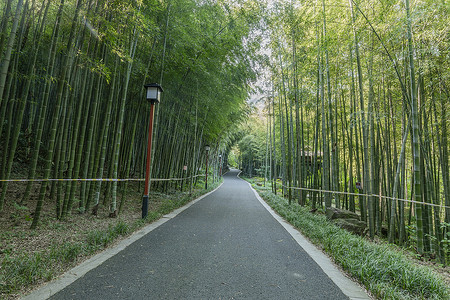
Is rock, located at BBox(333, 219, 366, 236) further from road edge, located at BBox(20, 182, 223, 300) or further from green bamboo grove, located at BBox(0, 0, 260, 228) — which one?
green bamboo grove, located at BBox(0, 0, 260, 228)

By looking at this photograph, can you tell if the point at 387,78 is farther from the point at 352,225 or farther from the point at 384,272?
the point at 384,272

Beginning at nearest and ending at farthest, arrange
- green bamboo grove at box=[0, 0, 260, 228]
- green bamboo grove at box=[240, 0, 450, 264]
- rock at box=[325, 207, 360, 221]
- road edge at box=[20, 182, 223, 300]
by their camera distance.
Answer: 1. road edge at box=[20, 182, 223, 300]
2. green bamboo grove at box=[0, 0, 260, 228]
3. green bamboo grove at box=[240, 0, 450, 264]
4. rock at box=[325, 207, 360, 221]

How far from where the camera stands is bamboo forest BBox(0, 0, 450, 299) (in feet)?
10.2

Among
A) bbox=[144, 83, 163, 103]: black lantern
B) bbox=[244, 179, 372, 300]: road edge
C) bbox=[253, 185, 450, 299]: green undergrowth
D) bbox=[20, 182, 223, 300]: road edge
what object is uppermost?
bbox=[144, 83, 163, 103]: black lantern

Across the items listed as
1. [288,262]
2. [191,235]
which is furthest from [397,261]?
[191,235]

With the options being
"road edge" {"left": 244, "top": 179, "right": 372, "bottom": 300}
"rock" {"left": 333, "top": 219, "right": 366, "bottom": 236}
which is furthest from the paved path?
"rock" {"left": 333, "top": 219, "right": 366, "bottom": 236}

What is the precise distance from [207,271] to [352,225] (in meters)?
3.32

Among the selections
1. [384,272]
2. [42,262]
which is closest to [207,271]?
[42,262]

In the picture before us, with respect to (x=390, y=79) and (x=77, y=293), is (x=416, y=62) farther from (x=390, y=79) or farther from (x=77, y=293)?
(x=77, y=293)

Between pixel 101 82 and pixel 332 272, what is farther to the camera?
pixel 101 82

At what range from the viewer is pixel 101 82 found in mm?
3986

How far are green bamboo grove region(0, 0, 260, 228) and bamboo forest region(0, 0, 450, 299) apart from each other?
1.3 inches

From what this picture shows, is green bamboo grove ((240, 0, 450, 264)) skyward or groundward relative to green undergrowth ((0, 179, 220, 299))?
skyward

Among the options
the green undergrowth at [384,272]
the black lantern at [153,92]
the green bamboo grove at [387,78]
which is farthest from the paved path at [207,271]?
the black lantern at [153,92]
